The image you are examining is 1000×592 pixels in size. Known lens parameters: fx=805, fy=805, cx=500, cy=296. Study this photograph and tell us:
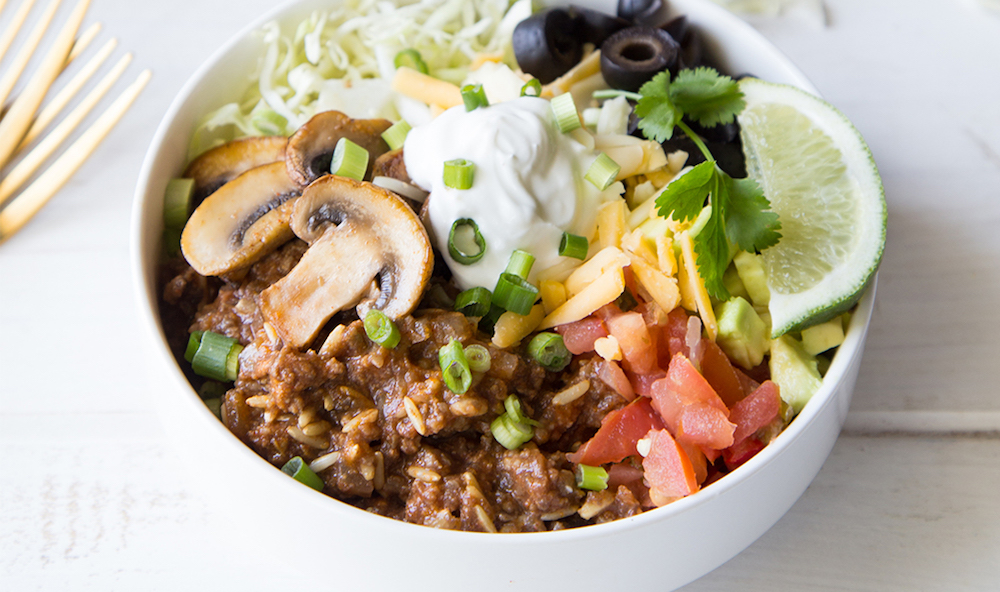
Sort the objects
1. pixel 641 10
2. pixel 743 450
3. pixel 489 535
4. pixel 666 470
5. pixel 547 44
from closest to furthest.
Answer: pixel 489 535 < pixel 666 470 < pixel 743 450 < pixel 547 44 < pixel 641 10

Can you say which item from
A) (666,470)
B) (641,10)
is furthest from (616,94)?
(666,470)

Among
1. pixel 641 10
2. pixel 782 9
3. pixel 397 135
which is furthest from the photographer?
pixel 782 9

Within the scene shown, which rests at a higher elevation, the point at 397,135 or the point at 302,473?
the point at 397,135

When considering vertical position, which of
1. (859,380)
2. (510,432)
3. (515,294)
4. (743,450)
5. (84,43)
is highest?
(84,43)

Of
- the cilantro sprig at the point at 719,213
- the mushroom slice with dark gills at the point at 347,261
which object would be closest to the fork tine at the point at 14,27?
the mushroom slice with dark gills at the point at 347,261

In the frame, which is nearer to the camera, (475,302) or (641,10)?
(475,302)

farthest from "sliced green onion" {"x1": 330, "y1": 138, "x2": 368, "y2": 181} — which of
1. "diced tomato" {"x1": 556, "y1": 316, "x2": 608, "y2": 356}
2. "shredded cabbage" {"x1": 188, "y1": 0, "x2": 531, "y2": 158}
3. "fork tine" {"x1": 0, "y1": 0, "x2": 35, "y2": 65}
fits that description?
"fork tine" {"x1": 0, "y1": 0, "x2": 35, "y2": 65}

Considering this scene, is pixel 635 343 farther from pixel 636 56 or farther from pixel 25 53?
pixel 25 53
